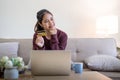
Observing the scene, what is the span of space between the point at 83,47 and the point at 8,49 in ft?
3.48

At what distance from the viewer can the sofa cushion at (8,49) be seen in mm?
3338

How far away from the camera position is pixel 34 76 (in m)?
1.69

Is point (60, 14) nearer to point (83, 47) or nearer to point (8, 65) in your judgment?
point (83, 47)

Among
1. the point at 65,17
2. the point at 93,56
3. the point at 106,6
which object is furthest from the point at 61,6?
the point at 93,56

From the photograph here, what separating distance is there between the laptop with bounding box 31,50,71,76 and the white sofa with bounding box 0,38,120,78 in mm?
1822

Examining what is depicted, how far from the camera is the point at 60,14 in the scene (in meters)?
3.85

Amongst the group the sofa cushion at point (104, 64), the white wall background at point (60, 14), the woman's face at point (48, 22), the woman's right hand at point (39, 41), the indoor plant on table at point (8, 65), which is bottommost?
the sofa cushion at point (104, 64)

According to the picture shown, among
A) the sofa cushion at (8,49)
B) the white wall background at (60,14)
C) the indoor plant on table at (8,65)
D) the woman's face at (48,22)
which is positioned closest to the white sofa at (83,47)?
the sofa cushion at (8,49)

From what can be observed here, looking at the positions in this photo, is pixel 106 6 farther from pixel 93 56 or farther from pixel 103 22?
pixel 93 56

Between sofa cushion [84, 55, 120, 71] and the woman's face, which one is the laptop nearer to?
the woman's face

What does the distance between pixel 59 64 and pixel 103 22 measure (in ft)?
7.63

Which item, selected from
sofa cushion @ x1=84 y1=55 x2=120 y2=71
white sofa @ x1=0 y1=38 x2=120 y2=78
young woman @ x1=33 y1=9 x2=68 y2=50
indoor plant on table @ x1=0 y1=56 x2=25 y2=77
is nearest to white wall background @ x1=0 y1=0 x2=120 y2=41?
white sofa @ x1=0 y1=38 x2=120 y2=78

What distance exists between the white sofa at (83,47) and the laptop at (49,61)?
1822mm

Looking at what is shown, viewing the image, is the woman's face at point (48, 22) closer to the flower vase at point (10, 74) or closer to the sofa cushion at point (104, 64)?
the flower vase at point (10, 74)
